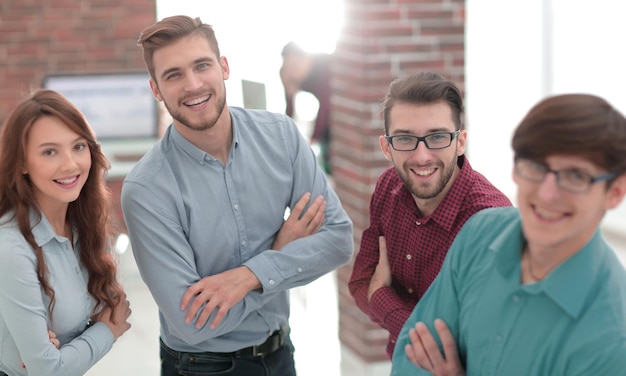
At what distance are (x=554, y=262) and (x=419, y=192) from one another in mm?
624

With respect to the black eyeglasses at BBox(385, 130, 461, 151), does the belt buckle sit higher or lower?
lower

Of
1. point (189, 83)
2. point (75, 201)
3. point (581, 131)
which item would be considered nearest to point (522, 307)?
point (581, 131)

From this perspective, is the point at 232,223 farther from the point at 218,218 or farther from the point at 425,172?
the point at 425,172

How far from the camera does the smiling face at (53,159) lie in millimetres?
2436

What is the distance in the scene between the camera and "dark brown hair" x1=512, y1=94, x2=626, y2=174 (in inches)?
60.0

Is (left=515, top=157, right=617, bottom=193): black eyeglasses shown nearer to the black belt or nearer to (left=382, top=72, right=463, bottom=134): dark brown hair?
(left=382, top=72, right=463, bottom=134): dark brown hair

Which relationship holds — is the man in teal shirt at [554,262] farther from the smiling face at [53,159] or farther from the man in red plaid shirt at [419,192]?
the smiling face at [53,159]

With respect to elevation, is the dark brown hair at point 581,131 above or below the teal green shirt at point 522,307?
above

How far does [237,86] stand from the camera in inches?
350

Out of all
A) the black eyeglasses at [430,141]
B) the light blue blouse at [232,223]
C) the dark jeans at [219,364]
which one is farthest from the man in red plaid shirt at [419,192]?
the dark jeans at [219,364]

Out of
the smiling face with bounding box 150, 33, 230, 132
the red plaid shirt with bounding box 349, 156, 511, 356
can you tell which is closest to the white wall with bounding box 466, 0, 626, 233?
the red plaid shirt with bounding box 349, 156, 511, 356

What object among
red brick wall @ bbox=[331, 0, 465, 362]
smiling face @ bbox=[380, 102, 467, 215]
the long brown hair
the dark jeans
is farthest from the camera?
red brick wall @ bbox=[331, 0, 465, 362]

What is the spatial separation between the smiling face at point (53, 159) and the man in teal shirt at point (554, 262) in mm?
1211

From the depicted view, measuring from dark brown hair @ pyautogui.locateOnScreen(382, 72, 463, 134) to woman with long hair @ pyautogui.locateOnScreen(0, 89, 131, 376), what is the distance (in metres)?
0.91
